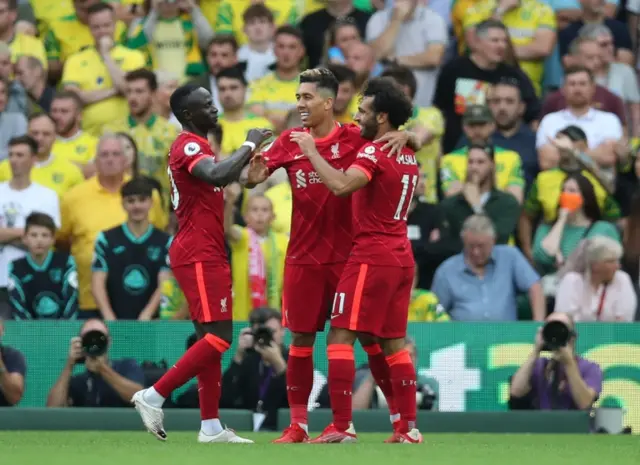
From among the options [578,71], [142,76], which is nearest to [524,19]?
[578,71]

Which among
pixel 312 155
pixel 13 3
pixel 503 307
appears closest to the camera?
pixel 312 155

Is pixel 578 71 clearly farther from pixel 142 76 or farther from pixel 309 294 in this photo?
pixel 309 294

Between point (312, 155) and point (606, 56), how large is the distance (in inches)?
304

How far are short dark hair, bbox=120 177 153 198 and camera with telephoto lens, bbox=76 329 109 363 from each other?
182 cm

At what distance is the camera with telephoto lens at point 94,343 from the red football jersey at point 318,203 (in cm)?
247

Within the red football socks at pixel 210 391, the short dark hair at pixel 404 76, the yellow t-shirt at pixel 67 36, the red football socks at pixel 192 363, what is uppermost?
the yellow t-shirt at pixel 67 36

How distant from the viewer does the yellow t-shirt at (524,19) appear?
670 inches

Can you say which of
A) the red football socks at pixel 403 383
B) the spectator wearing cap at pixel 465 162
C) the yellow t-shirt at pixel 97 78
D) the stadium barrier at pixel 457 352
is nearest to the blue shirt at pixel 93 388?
the stadium barrier at pixel 457 352

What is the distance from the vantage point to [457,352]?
41.0 ft

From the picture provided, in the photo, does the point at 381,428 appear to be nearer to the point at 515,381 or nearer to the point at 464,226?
the point at 515,381

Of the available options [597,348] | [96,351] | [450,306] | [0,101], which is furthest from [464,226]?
[0,101]

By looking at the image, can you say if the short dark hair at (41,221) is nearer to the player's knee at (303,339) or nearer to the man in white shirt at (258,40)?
the man in white shirt at (258,40)

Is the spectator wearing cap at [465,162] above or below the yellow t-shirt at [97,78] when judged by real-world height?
below

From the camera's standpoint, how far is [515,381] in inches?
480
